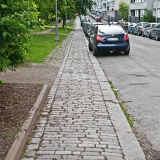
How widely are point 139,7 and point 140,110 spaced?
238ft

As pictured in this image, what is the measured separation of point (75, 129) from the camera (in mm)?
6168

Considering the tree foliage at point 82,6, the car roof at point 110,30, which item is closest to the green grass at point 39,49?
the car roof at point 110,30

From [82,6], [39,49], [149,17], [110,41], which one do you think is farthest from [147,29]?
[82,6]

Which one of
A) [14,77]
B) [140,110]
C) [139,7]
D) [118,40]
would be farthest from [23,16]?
[139,7]

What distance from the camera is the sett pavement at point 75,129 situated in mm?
A: 5040

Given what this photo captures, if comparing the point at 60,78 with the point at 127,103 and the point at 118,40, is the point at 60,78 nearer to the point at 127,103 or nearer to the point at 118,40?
the point at 127,103

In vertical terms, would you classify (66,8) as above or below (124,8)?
below

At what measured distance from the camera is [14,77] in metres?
11.3

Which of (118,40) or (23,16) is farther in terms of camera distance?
(118,40)

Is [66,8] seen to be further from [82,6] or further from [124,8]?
[124,8]

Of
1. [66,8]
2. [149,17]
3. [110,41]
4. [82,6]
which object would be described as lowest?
[110,41]

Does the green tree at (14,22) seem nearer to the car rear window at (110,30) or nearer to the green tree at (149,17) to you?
the car rear window at (110,30)

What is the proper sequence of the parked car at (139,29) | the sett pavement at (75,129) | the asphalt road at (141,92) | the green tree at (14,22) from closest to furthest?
the sett pavement at (75,129) < the green tree at (14,22) < the asphalt road at (141,92) < the parked car at (139,29)

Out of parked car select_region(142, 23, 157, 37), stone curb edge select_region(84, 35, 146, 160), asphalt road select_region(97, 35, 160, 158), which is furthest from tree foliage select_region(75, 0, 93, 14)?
stone curb edge select_region(84, 35, 146, 160)
